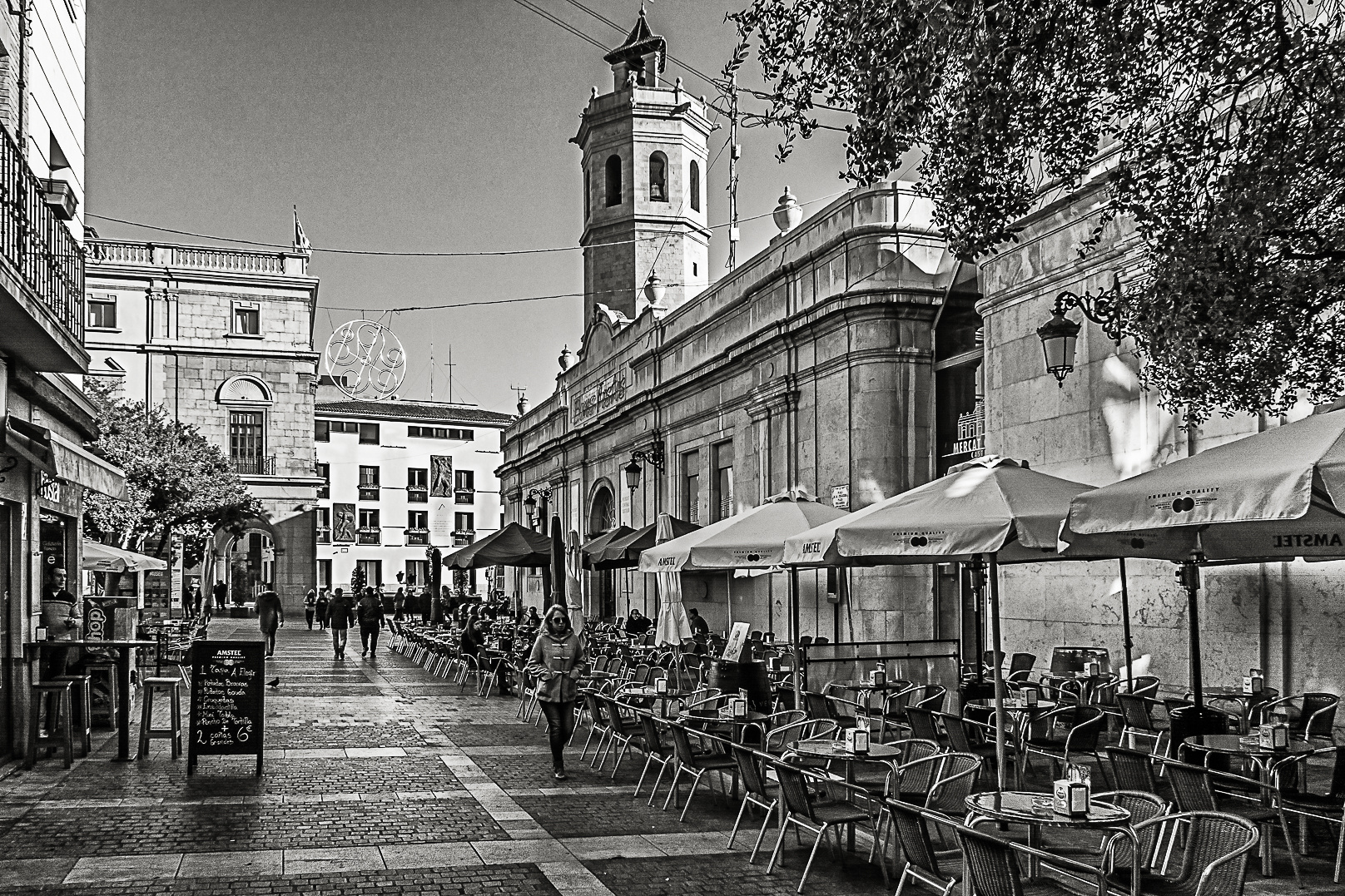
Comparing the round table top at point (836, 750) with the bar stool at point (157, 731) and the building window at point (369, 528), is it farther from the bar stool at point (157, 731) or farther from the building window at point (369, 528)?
the building window at point (369, 528)

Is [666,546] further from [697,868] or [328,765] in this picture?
[697,868]

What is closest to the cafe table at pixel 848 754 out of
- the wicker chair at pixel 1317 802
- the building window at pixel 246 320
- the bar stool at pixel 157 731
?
the wicker chair at pixel 1317 802

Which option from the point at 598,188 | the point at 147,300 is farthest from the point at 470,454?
the point at 598,188

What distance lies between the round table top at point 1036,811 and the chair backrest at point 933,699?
496 centimetres

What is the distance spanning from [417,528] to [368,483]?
4.38 m

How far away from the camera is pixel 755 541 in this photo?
43.4 feet

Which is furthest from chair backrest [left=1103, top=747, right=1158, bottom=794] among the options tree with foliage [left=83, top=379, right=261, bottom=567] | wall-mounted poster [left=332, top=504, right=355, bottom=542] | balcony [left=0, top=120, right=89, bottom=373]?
wall-mounted poster [left=332, top=504, right=355, bottom=542]

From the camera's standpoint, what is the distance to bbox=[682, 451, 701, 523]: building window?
2926 cm

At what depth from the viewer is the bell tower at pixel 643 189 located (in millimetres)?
39250

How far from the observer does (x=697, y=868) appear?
27.6 ft

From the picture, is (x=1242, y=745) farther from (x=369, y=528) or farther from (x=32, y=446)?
(x=369, y=528)

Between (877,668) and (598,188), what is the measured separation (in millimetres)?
28380

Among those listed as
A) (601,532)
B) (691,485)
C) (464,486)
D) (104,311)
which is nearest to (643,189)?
(601,532)

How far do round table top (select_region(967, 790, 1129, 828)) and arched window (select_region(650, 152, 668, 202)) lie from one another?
112 ft
